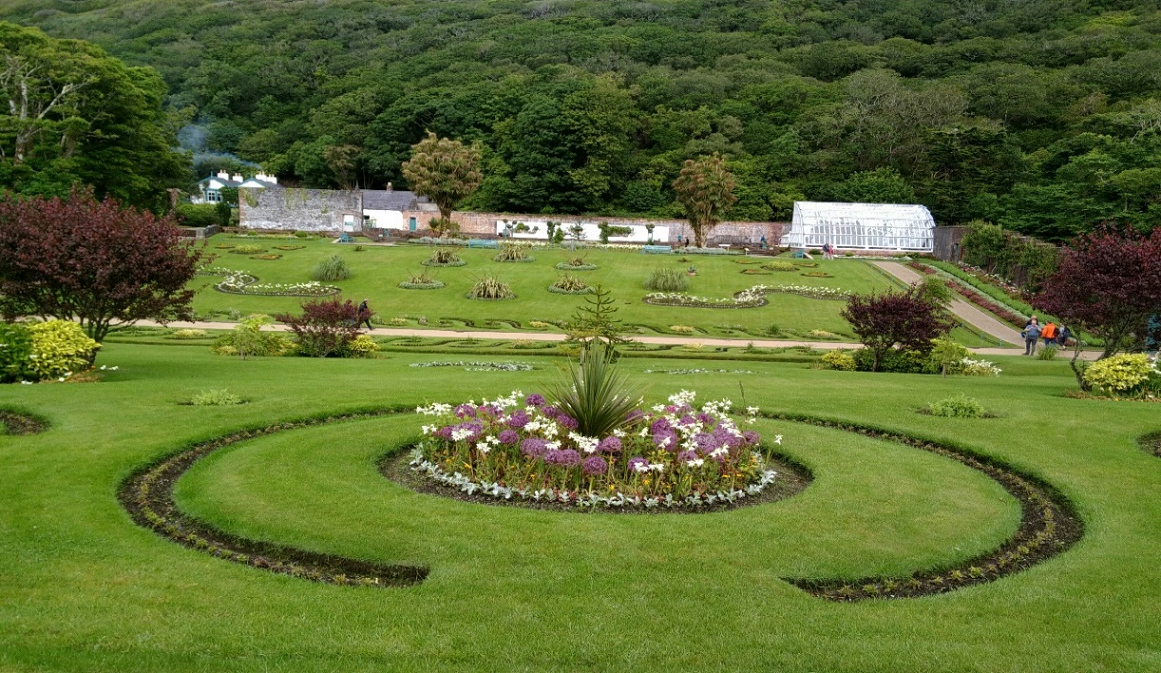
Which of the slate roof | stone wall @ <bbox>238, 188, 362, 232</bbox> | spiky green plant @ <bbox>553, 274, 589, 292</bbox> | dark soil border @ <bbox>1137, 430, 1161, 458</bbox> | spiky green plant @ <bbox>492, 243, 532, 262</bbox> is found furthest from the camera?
the slate roof

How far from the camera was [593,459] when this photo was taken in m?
9.09

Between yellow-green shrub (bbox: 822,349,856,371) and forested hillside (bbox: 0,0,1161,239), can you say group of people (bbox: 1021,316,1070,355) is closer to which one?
yellow-green shrub (bbox: 822,349,856,371)

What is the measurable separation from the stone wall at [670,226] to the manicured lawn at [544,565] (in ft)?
172

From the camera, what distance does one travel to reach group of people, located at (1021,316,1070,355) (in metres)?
27.4

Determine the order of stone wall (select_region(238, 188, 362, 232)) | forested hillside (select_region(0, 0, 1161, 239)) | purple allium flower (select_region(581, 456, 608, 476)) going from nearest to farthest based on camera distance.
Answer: purple allium flower (select_region(581, 456, 608, 476)), stone wall (select_region(238, 188, 362, 232)), forested hillside (select_region(0, 0, 1161, 239))

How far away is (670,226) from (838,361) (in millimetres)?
41869

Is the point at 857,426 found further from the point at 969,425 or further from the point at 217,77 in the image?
the point at 217,77

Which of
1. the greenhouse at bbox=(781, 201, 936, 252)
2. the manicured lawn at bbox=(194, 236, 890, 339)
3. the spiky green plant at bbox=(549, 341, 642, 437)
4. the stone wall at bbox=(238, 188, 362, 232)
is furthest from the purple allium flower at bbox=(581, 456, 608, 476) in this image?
the stone wall at bbox=(238, 188, 362, 232)

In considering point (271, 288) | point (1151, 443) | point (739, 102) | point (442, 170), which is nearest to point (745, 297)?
point (271, 288)

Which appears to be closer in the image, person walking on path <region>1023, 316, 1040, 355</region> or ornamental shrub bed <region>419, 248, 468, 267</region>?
person walking on path <region>1023, 316, 1040, 355</region>

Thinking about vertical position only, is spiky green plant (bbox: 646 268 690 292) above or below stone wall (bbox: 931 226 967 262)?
below

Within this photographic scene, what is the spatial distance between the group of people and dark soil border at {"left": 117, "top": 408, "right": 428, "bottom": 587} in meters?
25.5

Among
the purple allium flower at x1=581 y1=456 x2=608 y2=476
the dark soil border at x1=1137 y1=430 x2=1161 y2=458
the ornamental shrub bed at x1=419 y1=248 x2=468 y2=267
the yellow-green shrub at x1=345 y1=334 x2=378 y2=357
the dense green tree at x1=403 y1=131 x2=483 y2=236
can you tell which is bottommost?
the yellow-green shrub at x1=345 y1=334 x2=378 y2=357

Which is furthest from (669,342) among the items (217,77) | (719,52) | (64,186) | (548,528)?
(217,77)
